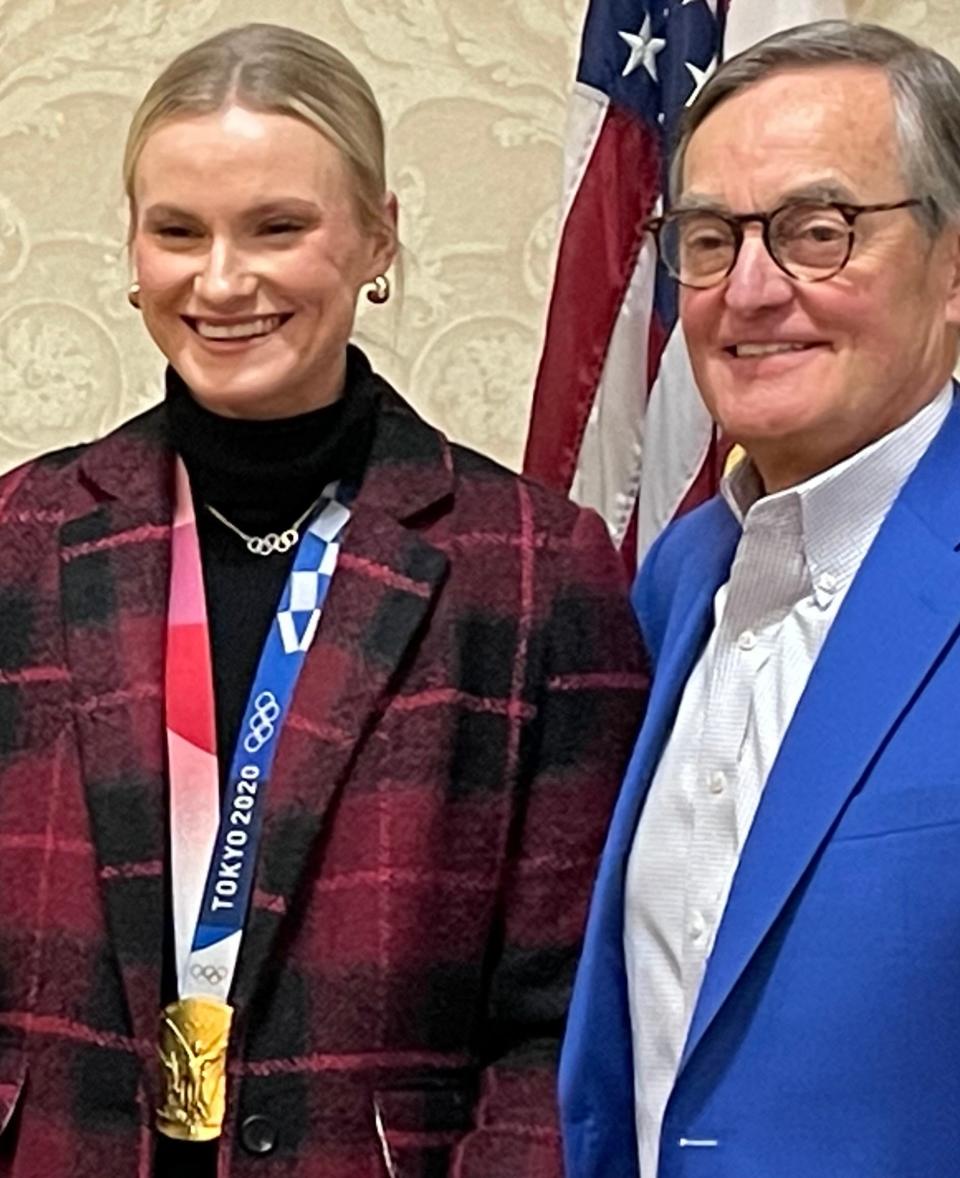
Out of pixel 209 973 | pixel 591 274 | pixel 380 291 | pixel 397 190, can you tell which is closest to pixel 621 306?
pixel 591 274

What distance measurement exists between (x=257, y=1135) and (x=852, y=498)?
0.59m

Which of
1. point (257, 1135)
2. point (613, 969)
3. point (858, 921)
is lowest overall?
point (257, 1135)

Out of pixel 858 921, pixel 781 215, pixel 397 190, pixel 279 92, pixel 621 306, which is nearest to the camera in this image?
pixel 858 921

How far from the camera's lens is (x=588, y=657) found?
1.43 meters

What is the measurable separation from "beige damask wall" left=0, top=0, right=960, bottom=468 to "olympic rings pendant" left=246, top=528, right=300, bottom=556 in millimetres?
961

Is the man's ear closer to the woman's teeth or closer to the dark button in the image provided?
the woman's teeth

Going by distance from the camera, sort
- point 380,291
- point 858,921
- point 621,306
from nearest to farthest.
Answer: point 858,921
point 380,291
point 621,306

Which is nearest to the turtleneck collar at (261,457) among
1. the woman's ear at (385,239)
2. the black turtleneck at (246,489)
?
the black turtleneck at (246,489)

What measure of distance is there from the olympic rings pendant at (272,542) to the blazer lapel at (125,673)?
0.06 m

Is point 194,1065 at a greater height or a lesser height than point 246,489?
lesser

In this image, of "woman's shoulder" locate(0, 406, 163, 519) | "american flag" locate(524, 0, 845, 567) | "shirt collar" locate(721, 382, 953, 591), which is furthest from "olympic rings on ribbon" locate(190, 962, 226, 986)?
"american flag" locate(524, 0, 845, 567)

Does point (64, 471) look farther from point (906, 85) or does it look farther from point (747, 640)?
point (906, 85)

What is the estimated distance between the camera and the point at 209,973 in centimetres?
134

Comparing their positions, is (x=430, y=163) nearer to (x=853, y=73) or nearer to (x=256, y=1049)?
(x=853, y=73)
